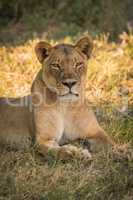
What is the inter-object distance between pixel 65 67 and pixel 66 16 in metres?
5.27

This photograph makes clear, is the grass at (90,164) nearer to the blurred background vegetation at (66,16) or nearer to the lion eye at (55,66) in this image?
the lion eye at (55,66)

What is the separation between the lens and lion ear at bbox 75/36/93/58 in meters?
5.21

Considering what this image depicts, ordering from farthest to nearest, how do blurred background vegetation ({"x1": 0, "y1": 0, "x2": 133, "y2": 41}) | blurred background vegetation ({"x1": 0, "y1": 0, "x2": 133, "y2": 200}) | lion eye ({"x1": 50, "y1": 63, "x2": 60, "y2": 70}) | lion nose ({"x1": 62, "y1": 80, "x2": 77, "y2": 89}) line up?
blurred background vegetation ({"x1": 0, "y1": 0, "x2": 133, "y2": 41}) < lion eye ({"x1": 50, "y1": 63, "x2": 60, "y2": 70}) < lion nose ({"x1": 62, "y1": 80, "x2": 77, "y2": 89}) < blurred background vegetation ({"x1": 0, "y1": 0, "x2": 133, "y2": 200})

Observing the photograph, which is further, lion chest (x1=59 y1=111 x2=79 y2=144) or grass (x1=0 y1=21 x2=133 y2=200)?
lion chest (x1=59 y1=111 x2=79 y2=144)

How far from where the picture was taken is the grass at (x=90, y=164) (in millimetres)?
4367

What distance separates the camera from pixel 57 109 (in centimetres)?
515

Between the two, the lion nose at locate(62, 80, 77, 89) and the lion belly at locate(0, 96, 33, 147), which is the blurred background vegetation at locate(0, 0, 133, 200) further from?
the lion nose at locate(62, 80, 77, 89)

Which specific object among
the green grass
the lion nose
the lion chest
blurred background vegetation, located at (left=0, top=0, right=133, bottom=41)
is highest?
blurred background vegetation, located at (left=0, top=0, right=133, bottom=41)

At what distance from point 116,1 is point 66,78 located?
5527 millimetres

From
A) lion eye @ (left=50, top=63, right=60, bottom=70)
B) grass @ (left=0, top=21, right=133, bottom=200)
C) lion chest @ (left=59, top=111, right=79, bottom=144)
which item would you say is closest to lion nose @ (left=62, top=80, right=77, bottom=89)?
lion eye @ (left=50, top=63, right=60, bottom=70)

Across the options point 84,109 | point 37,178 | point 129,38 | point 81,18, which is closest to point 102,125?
point 84,109

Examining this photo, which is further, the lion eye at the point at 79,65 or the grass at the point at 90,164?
the lion eye at the point at 79,65

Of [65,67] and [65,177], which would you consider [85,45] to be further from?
[65,177]

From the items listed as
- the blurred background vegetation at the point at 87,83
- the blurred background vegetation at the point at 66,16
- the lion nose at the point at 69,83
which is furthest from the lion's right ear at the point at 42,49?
the blurred background vegetation at the point at 66,16
